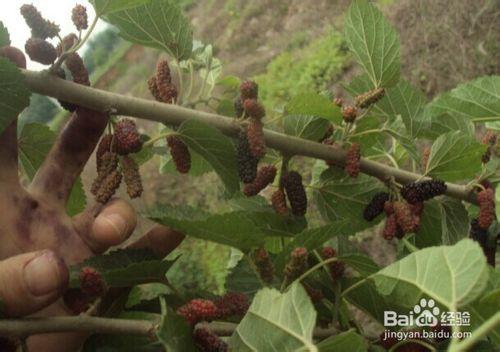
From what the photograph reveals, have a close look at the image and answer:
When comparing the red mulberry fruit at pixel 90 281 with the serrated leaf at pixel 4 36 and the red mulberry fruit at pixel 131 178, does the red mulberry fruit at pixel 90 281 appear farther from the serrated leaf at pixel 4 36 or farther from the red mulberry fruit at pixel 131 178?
the serrated leaf at pixel 4 36

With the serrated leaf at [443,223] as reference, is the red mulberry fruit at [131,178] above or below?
above

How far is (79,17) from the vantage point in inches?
25.5

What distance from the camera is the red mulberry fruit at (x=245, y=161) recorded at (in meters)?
0.71

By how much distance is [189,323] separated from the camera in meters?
0.55

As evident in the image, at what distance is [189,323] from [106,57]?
46.9 feet

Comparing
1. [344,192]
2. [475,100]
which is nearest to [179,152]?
[344,192]

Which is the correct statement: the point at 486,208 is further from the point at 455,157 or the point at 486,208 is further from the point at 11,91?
the point at 11,91

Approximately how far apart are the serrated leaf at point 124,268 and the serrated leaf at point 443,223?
443 millimetres

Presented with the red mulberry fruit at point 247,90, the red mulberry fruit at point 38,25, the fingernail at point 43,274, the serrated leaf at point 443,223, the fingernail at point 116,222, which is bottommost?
the serrated leaf at point 443,223

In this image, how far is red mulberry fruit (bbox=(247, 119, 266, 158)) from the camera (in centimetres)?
68

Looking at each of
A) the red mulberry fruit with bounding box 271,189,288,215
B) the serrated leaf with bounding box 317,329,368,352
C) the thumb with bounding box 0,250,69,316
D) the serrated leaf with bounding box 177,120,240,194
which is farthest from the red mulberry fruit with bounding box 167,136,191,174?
the serrated leaf with bounding box 317,329,368,352

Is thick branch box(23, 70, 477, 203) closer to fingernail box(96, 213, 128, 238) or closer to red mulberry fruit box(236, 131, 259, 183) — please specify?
red mulberry fruit box(236, 131, 259, 183)

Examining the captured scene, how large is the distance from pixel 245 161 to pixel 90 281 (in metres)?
0.25

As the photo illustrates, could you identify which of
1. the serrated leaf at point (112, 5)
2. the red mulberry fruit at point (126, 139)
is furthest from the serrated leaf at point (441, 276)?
the serrated leaf at point (112, 5)
